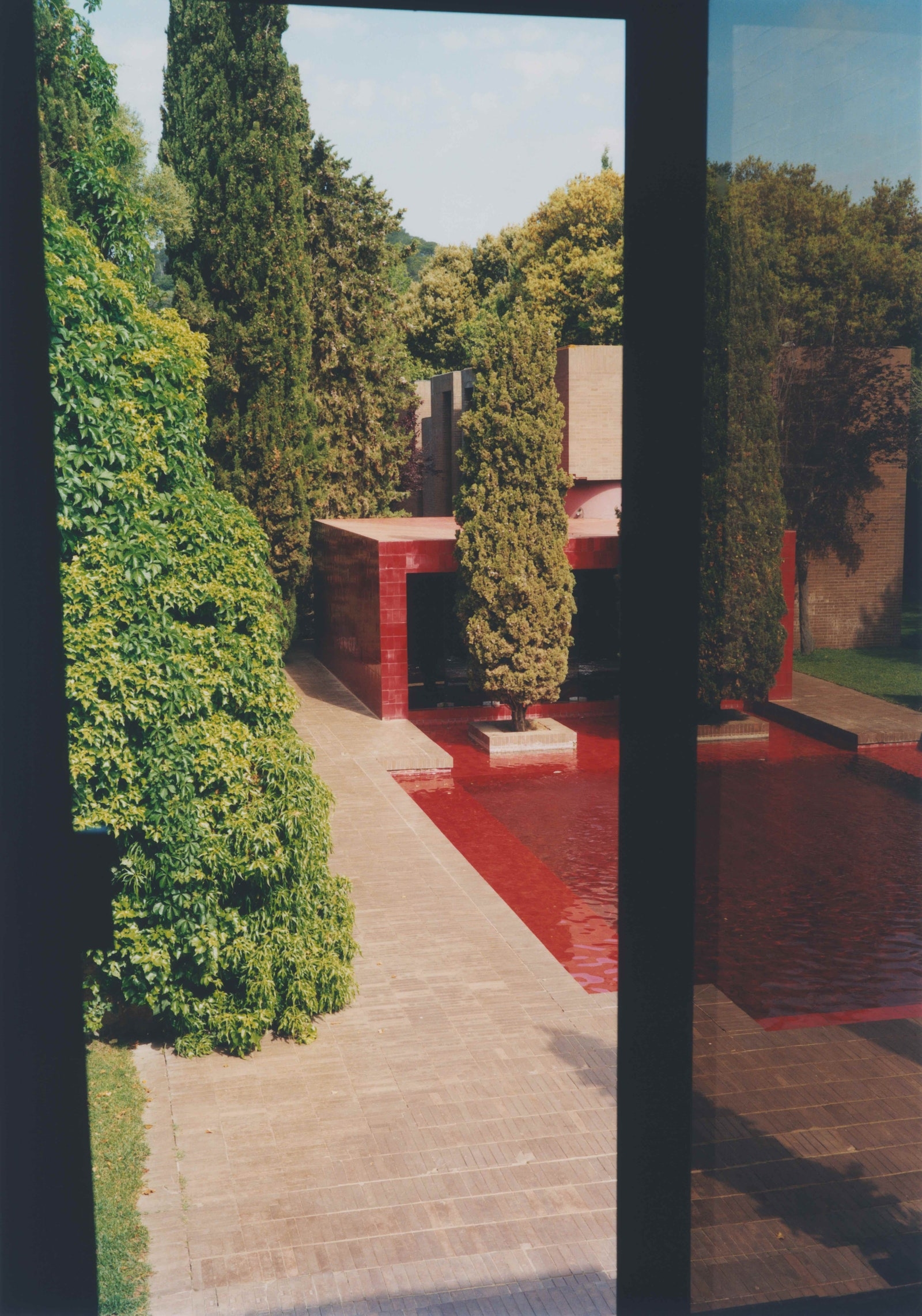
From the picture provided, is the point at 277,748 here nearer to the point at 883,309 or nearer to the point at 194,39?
the point at 883,309

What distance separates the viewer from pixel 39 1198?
43.7 inches

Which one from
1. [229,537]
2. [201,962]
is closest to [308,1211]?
[201,962]

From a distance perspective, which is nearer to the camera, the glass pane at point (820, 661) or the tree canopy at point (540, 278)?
the glass pane at point (820, 661)

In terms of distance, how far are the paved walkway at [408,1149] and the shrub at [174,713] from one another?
0.40m

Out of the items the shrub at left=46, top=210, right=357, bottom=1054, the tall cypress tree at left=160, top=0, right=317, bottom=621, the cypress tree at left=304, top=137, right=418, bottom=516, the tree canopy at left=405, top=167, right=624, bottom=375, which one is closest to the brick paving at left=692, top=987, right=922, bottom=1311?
the shrub at left=46, top=210, right=357, bottom=1054

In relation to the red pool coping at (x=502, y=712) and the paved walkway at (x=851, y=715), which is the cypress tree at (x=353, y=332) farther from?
the paved walkway at (x=851, y=715)

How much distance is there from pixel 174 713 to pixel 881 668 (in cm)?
443

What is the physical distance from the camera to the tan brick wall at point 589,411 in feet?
61.9

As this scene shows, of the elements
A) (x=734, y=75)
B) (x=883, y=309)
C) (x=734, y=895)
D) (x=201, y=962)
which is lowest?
(x=201, y=962)

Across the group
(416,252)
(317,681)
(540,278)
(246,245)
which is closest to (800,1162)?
(317,681)

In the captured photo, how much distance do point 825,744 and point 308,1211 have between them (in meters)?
3.61

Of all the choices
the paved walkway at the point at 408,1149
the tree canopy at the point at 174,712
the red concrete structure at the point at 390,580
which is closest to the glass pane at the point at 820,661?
the paved walkway at the point at 408,1149

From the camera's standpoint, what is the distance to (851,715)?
53.0 inches

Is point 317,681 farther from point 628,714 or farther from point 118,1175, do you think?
point 628,714
